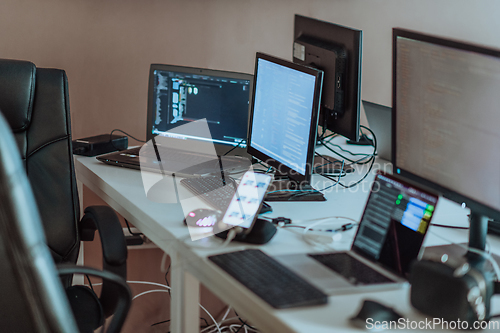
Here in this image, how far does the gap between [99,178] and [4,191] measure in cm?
106

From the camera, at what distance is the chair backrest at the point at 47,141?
1.39 meters

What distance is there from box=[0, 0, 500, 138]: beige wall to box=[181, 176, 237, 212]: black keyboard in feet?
3.53

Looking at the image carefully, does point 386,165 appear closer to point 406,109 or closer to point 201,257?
point 406,109

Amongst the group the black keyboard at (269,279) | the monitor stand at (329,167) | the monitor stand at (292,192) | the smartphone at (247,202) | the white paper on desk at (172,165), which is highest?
the smartphone at (247,202)

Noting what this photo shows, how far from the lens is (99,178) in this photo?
5.41ft

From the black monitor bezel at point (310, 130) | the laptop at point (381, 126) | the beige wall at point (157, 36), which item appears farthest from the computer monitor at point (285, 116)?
the beige wall at point (157, 36)

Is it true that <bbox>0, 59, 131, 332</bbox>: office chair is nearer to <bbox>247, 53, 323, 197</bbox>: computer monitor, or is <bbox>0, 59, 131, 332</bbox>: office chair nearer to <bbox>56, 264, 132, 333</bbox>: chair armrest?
<bbox>56, 264, 132, 333</bbox>: chair armrest

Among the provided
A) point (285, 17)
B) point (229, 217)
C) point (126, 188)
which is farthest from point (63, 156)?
point (285, 17)

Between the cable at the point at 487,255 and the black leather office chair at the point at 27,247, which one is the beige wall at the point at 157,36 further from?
the black leather office chair at the point at 27,247

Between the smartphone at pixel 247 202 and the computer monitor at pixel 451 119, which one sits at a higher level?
the computer monitor at pixel 451 119

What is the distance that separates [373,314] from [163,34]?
2.01m

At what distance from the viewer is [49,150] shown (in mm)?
1429

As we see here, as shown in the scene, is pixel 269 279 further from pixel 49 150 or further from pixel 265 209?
pixel 49 150

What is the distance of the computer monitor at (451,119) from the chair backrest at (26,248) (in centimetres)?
82
